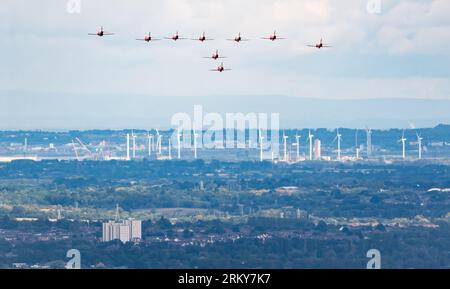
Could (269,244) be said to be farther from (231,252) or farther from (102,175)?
(102,175)

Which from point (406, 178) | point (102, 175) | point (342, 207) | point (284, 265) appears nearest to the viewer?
point (284, 265)

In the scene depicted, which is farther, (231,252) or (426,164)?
(426,164)

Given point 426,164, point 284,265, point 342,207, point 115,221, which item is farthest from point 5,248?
point 426,164

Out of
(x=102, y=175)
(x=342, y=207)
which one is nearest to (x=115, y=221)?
(x=342, y=207)
